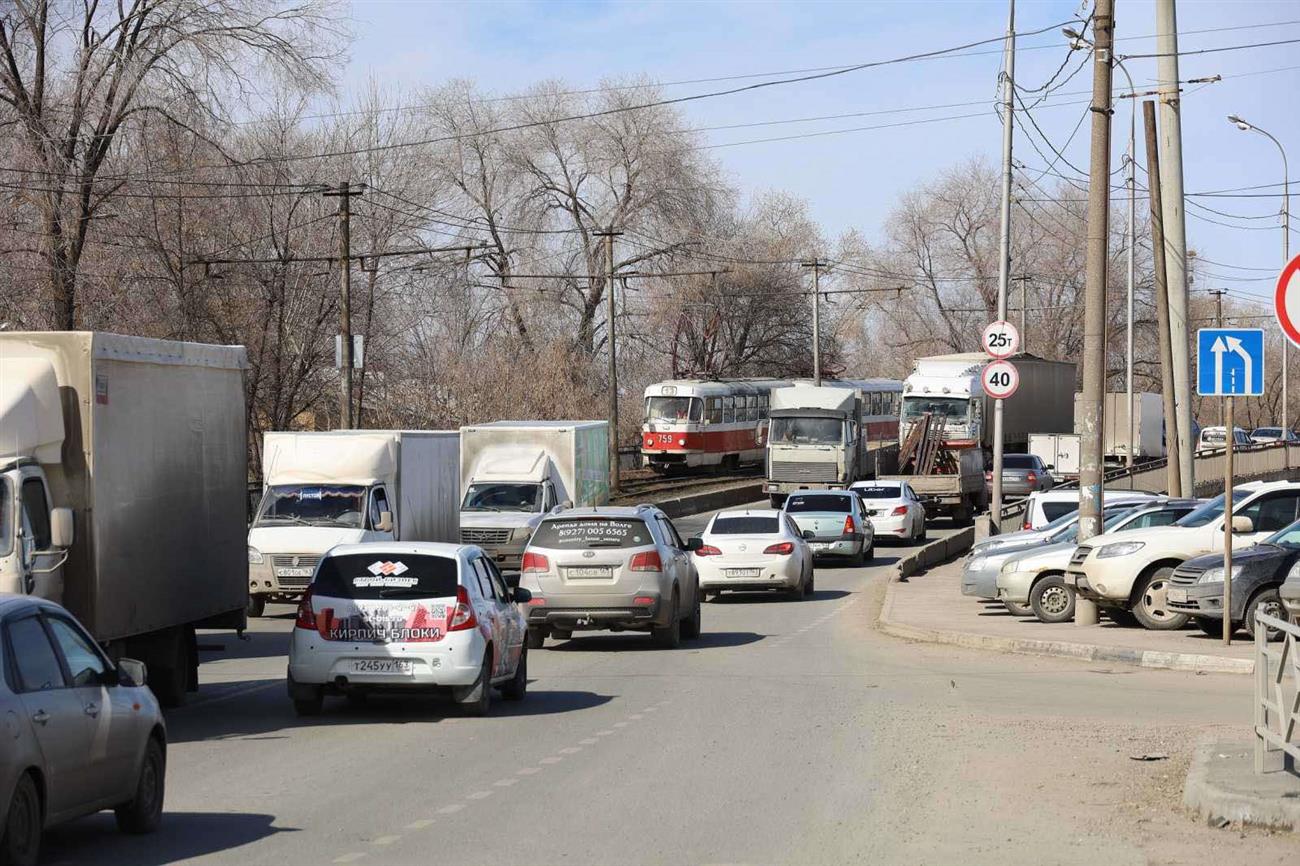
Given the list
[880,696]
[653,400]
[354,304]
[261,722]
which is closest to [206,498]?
[261,722]

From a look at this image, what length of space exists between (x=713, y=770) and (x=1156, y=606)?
1180 cm

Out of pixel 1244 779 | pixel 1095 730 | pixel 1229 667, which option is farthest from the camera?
pixel 1229 667

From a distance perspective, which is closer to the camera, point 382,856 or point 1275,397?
point 382,856

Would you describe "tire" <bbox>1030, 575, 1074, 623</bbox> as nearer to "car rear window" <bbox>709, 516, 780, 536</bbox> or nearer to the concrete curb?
"car rear window" <bbox>709, 516, 780, 536</bbox>

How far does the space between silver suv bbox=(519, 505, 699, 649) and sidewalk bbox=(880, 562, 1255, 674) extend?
155 inches

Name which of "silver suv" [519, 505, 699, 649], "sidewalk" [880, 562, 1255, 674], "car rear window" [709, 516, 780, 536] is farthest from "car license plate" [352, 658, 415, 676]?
"car rear window" [709, 516, 780, 536]

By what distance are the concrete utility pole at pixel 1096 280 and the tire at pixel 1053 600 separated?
0.51 metres

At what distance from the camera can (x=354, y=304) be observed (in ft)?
173

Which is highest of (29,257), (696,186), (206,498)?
(696,186)

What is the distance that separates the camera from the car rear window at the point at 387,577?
48.8 feet

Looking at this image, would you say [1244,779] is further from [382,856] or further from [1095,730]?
[382,856]

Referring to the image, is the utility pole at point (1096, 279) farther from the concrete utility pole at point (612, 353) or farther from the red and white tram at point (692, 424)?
the red and white tram at point (692, 424)

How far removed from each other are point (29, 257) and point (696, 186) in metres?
44.6

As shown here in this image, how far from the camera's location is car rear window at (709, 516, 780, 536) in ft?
95.1
